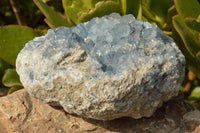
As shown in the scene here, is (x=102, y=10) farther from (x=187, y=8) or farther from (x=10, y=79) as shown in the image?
(x=10, y=79)

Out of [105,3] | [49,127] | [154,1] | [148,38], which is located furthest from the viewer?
[154,1]

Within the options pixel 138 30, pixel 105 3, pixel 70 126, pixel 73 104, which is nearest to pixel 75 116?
pixel 70 126

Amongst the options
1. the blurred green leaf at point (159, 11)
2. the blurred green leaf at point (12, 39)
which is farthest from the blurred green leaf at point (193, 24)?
the blurred green leaf at point (12, 39)

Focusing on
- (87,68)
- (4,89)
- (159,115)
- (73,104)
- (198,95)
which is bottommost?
(198,95)

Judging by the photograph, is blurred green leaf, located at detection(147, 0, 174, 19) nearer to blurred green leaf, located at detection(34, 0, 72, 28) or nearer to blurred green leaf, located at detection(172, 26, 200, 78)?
blurred green leaf, located at detection(172, 26, 200, 78)

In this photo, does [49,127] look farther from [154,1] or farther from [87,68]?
[154,1]

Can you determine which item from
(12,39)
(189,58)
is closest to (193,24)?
(189,58)

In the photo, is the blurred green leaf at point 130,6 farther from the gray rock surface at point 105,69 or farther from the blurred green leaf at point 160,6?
the gray rock surface at point 105,69
